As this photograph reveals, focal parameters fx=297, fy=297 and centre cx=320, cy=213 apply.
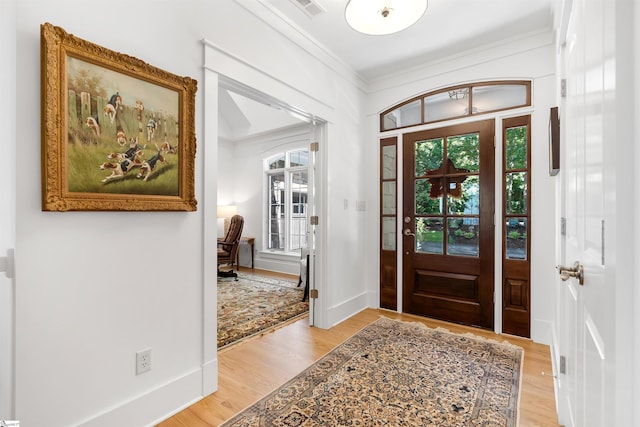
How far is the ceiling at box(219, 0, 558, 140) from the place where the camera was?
2.38 metres

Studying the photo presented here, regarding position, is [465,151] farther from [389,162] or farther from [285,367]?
[285,367]

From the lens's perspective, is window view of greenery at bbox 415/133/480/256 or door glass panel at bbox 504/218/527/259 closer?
door glass panel at bbox 504/218/527/259

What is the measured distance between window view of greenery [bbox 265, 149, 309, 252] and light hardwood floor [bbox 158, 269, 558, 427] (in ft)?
9.02

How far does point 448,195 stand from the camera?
3.20 metres

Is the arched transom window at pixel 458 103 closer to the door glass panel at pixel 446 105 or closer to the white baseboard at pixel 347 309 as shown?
the door glass panel at pixel 446 105

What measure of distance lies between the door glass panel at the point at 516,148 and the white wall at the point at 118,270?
2373 mm

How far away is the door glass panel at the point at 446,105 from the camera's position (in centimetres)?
314

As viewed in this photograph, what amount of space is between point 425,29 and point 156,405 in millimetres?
3470

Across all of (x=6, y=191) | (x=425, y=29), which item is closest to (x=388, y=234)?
(x=425, y=29)

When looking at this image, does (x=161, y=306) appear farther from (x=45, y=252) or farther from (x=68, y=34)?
(x=68, y=34)

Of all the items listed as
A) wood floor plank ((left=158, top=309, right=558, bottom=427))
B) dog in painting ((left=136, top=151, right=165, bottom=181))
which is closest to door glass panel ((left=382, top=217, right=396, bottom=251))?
wood floor plank ((left=158, top=309, right=558, bottom=427))

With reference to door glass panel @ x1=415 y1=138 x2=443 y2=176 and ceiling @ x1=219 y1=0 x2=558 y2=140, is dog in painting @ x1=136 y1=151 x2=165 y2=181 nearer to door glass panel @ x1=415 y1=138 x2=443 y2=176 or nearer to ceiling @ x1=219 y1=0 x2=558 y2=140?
ceiling @ x1=219 y1=0 x2=558 y2=140

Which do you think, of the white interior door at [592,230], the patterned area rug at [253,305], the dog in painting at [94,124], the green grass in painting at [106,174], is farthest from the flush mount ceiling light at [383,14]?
the patterned area rug at [253,305]

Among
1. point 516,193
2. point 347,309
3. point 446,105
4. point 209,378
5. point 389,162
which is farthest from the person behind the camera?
point 389,162
